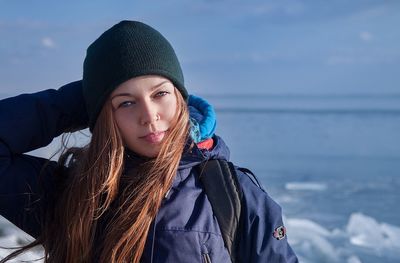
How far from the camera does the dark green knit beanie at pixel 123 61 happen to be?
193 cm

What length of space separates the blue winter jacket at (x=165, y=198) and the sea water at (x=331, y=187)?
0.43 m

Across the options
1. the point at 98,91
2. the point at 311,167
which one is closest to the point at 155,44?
the point at 98,91

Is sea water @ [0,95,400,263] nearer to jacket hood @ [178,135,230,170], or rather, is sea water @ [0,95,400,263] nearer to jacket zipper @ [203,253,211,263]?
jacket hood @ [178,135,230,170]

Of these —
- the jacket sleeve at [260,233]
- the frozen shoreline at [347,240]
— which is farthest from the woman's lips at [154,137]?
the frozen shoreline at [347,240]

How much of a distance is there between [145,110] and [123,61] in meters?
0.19

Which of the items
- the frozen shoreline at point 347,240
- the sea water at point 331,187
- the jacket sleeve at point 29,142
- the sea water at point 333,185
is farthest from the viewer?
the sea water at point 333,185

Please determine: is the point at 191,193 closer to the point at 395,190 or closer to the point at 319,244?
the point at 319,244

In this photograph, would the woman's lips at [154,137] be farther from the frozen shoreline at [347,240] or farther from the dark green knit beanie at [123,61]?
the frozen shoreline at [347,240]

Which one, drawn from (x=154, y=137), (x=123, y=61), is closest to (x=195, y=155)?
(x=154, y=137)

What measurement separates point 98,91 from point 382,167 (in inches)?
351

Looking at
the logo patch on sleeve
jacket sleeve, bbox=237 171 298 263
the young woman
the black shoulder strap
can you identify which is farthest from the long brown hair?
the logo patch on sleeve

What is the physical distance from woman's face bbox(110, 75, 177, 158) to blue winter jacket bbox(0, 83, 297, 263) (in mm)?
104

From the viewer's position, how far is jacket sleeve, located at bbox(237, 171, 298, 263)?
1.87 m

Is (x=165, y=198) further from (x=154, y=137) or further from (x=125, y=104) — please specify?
(x=125, y=104)
